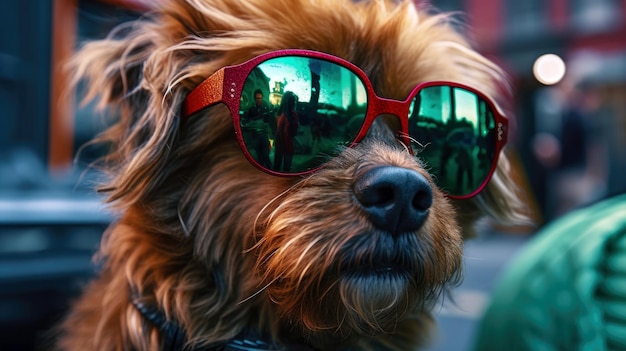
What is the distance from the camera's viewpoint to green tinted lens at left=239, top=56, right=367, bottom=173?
4.58 ft

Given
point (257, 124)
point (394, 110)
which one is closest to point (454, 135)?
point (394, 110)

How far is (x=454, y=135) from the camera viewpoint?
162 cm

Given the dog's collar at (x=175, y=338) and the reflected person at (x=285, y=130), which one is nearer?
the reflected person at (x=285, y=130)

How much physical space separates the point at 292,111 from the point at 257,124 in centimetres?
8

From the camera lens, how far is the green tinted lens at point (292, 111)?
54.9 inches

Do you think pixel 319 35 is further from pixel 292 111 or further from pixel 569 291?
pixel 569 291

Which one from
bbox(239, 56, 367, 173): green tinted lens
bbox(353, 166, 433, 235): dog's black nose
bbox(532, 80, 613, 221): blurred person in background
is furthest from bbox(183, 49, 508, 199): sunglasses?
bbox(532, 80, 613, 221): blurred person in background

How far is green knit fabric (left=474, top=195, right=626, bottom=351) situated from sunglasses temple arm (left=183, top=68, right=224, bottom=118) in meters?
0.96

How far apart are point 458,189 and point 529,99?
11622mm

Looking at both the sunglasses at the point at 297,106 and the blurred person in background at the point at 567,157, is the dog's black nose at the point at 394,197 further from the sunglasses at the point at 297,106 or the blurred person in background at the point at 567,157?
the blurred person in background at the point at 567,157

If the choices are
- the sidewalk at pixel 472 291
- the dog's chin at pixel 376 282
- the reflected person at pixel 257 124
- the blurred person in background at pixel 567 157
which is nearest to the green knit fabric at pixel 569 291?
the sidewalk at pixel 472 291

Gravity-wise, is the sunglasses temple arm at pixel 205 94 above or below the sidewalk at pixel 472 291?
above

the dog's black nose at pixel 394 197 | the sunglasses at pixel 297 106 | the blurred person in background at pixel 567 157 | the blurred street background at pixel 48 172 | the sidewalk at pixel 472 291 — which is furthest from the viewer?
the blurred person in background at pixel 567 157

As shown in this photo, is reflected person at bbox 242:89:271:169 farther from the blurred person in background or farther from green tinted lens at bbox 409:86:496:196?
the blurred person in background
